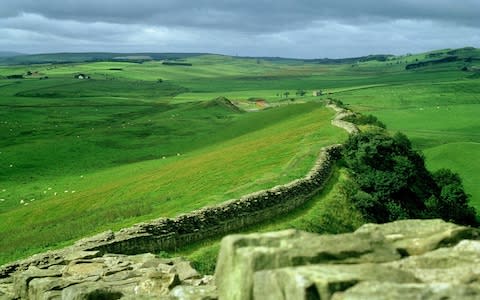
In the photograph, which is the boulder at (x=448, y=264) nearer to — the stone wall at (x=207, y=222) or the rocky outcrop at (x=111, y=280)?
the rocky outcrop at (x=111, y=280)

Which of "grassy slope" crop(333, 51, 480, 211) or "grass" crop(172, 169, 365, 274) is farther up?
"grass" crop(172, 169, 365, 274)

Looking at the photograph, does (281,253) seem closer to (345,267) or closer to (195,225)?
(345,267)

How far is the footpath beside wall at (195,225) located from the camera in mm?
30258

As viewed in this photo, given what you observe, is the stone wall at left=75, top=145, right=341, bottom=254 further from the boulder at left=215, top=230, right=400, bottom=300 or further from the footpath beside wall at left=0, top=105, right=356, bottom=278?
the boulder at left=215, top=230, right=400, bottom=300

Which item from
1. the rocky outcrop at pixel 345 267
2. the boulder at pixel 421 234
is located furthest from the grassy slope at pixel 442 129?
the rocky outcrop at pixel 345 267

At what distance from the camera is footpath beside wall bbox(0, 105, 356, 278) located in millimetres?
30258

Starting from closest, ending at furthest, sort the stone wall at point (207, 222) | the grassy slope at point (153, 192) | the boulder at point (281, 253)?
1. the boulder at point (281, 253)
2. the stone wall at point (207, 222)
3. the grassy slope at point (153, 192)

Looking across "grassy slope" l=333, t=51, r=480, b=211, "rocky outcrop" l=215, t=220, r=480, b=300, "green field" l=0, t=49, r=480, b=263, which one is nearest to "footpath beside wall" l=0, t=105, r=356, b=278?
"green field" l=0, t=49, r=480, b=263

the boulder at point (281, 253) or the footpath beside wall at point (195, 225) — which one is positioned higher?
the boulder at point (281, 253)

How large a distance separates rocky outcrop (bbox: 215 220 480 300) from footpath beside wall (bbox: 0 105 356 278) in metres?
16.5

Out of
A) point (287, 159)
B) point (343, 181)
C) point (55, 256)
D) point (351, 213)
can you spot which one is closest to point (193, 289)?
point (55, 256)

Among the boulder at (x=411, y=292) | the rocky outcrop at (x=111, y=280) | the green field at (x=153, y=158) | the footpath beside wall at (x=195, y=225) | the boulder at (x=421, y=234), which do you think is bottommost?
the green field at (x=153, y=158)

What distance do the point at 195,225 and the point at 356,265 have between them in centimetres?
2184

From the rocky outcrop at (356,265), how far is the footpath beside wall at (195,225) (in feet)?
54.1
